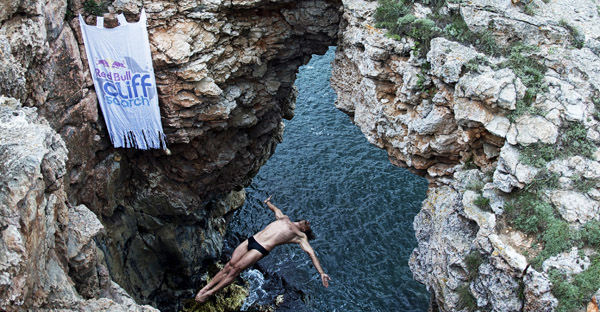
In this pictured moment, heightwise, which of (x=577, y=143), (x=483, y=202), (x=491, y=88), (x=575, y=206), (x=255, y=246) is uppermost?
(x=491, y=88)

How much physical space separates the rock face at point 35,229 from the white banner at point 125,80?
4.70 metres

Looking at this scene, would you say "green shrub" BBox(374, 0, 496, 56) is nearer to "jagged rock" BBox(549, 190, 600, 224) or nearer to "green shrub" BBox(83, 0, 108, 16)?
"jagged rock" BBox(549, 190, 600, 224)

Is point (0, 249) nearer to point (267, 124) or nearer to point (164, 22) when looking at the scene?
point (164, 22)

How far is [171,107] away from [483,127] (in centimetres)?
764

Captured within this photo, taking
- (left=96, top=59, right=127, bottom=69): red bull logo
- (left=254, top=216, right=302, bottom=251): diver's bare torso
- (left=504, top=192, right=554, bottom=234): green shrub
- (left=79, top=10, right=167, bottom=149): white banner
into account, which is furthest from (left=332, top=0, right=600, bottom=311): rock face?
(left=96, top=59, right=127, bottom=69): red bull logo

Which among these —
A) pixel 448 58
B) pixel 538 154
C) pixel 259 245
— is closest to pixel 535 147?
pixel 538 154

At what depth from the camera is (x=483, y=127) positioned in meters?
10.3

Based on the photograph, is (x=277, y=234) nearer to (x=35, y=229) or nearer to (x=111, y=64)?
(x=111, y=64)

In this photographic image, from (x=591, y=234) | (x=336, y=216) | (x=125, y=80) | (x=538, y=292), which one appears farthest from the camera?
(x=336, y=216)

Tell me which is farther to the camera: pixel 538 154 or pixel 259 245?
pixel 259 245

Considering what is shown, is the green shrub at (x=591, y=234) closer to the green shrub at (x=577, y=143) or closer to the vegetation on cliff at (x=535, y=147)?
the vegetation on cliff at (x=535, y=147)

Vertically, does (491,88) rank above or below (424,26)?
below

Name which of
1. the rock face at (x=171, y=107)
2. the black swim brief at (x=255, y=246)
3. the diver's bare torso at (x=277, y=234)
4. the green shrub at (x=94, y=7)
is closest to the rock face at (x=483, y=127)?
the rock face at (x=171, y=107)

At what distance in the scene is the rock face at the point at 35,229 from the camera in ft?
20.2
